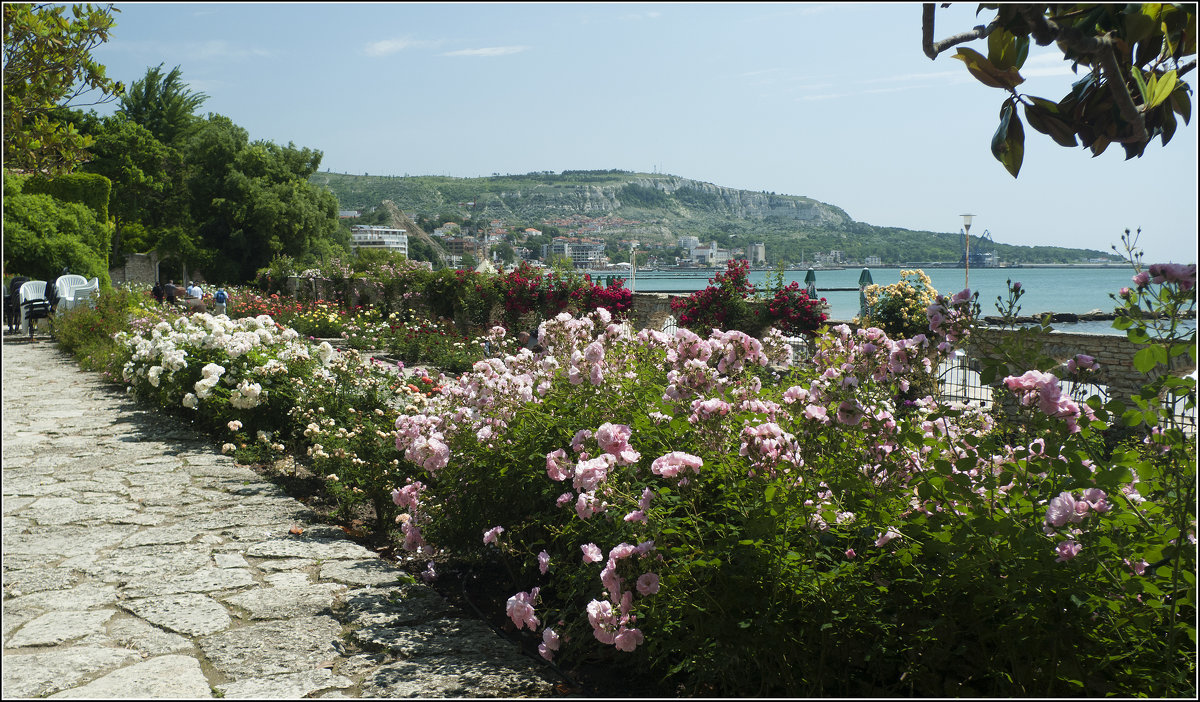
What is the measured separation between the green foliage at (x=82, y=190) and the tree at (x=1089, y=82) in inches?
852

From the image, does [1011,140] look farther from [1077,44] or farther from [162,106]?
[162,106]

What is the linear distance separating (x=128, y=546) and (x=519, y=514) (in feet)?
7.40

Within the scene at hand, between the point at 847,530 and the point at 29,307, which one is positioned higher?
the point at 29,307

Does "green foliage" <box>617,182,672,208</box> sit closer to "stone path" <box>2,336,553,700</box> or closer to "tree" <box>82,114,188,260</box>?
"tree" <box>82,114,188,260</box>

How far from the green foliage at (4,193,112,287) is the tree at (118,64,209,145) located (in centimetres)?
2089

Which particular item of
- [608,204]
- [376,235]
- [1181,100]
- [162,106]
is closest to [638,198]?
[608,204]

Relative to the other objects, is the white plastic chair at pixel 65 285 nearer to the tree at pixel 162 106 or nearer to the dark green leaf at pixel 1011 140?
the dark green leaf at pixel 1011 140

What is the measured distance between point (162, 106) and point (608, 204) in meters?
65.6

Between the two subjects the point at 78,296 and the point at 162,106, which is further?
the point at 162,106

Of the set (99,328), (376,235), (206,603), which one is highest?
(376,235)

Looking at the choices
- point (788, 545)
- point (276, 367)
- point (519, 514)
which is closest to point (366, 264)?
point (276, 367)

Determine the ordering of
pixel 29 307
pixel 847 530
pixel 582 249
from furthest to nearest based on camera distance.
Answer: pixel 582 249, pixel 29 307, pixel 847 530

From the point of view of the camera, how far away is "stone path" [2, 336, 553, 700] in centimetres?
263

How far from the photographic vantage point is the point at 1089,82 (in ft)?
6.23
